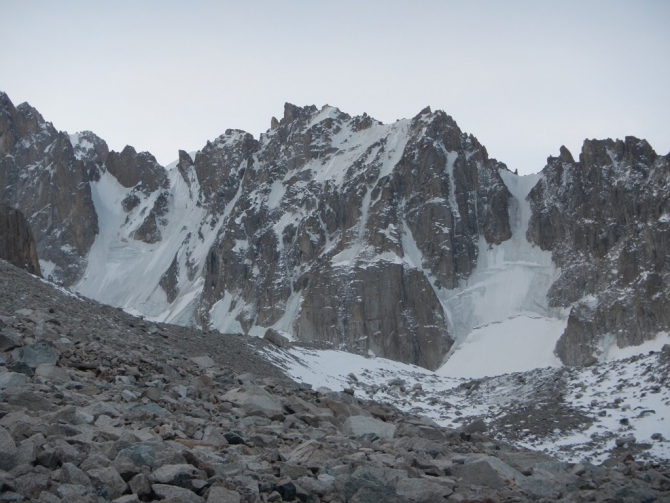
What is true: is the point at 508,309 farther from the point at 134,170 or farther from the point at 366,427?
the point at 134,170

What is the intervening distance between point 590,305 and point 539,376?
7101 centimetres

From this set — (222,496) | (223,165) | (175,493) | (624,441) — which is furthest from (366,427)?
(223,165)

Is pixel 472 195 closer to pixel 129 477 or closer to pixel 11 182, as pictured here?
pixel 11 182

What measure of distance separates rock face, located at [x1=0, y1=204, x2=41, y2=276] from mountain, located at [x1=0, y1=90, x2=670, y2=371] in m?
60.2

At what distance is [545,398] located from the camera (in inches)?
1042

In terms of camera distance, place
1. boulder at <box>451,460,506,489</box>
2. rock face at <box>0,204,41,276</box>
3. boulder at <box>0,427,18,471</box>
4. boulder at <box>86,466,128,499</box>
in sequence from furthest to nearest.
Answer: rock face at <box>0,204,41,276</box> < boulder at <box>451,460,506,489</box> < boulder at <box>0,427,18,471</box> < boulder at <box>86,466,128,499</box>

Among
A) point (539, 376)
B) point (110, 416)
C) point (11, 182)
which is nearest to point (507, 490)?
point (110, 416)

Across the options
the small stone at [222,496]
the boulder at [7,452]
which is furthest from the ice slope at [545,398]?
the boulder at [7,452]

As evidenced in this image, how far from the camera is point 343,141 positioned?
A: 149 metres

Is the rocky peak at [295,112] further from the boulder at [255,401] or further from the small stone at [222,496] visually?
the small stone at [222,496]

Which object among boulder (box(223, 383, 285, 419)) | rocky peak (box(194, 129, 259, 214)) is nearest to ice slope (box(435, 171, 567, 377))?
rocky peak (box(194, 129, 259, 214))

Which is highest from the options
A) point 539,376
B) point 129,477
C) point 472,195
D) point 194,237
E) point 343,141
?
point 343,141

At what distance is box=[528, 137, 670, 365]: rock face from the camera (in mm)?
90500

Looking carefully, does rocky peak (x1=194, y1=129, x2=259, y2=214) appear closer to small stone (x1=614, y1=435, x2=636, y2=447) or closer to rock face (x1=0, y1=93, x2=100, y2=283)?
rock face (x1=0, y1=93, x2=100, y2=283)
